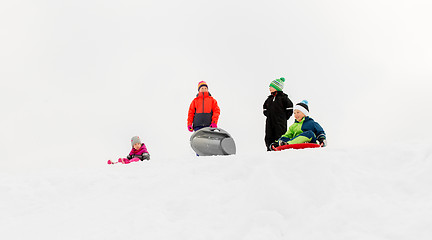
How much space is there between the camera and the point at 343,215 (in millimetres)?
3777

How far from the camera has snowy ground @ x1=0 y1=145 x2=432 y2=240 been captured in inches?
147

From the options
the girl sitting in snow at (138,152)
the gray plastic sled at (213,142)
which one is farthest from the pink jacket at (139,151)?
the gray plastic sled at (213,142)

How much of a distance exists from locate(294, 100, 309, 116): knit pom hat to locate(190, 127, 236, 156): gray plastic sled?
4.25 ft

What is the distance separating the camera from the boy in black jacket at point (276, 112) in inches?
343

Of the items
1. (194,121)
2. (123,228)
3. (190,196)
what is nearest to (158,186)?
(190,196)

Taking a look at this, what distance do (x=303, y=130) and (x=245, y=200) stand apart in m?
3.07

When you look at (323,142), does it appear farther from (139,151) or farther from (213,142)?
(139,151)

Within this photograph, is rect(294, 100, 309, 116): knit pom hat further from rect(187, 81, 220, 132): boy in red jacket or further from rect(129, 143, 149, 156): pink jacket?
rect(129, 143, 149, 156): pink jacket

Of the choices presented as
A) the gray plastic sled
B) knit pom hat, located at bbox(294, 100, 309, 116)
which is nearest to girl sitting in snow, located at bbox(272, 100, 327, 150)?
knit pom hat, located at bbox(294, 100, 309, 116)

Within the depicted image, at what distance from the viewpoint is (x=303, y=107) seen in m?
7.31

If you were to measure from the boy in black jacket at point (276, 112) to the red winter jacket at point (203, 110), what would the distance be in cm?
114

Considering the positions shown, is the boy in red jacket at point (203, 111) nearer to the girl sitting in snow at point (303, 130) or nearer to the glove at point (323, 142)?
the girl sitting in snow at point (303, 130)

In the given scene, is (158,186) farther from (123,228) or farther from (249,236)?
(249,236)

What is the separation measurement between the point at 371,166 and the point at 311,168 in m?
0.71
